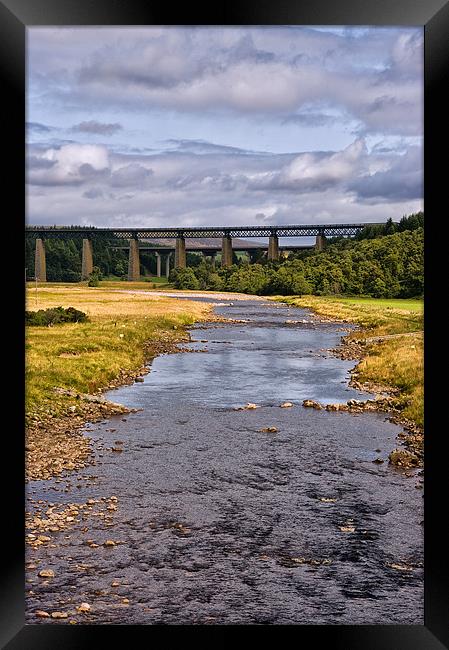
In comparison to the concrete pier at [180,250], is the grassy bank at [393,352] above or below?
below

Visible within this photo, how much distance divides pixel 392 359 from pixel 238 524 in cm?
1054

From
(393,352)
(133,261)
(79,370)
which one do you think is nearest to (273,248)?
(133,261)

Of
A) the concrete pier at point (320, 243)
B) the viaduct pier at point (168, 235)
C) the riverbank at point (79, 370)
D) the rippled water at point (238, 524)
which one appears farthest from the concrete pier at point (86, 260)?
the rippled water at point (238, 524)

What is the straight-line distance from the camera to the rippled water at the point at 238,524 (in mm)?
4715

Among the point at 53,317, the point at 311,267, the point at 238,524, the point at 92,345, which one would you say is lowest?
the point at 238,524

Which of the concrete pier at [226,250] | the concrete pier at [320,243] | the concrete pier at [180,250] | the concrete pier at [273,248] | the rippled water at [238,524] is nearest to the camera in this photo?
the rippled water at [238,524]

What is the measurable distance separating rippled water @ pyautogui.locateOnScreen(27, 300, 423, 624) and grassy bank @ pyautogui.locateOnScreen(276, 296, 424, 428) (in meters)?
Answer: 1.62

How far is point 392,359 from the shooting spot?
53.0ft

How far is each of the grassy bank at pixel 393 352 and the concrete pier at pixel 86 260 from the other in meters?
12.2

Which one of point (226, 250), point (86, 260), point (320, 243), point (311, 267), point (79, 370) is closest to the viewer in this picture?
point (79, 370)

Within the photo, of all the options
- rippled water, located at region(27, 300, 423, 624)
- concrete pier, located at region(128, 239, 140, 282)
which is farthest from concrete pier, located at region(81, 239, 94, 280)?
rippled water, located at region(27, 300, 423, 624)

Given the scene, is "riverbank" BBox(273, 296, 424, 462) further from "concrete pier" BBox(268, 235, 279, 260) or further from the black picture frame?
"concrete pier" BBox(268, 235, 279, 260)
